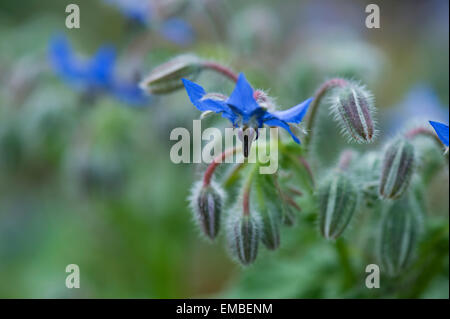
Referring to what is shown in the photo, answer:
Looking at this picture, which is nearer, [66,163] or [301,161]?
[301,161]

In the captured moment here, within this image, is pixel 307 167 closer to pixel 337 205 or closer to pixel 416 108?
pixel 337 205

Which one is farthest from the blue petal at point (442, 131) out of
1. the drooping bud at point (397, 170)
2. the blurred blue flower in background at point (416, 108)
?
the blurred blue flower in background at point (416, 108)

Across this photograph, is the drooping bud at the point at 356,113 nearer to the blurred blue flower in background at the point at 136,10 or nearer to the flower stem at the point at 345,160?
the flower stem at the point at 345,160

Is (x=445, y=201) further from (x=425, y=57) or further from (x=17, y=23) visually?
(x=17, y=23)

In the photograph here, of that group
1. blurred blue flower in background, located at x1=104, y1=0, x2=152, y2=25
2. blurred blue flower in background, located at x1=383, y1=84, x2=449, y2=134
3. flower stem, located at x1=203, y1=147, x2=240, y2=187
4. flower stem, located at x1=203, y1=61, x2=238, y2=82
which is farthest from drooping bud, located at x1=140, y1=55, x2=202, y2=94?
blurred blue flower in background, located at x1=383, y1=84, x2=449, y2=134

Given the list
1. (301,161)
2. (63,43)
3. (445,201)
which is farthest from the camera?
(63,43)

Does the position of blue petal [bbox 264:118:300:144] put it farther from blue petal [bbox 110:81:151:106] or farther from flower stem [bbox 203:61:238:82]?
blue petal [bbox 110:81:151:106]
